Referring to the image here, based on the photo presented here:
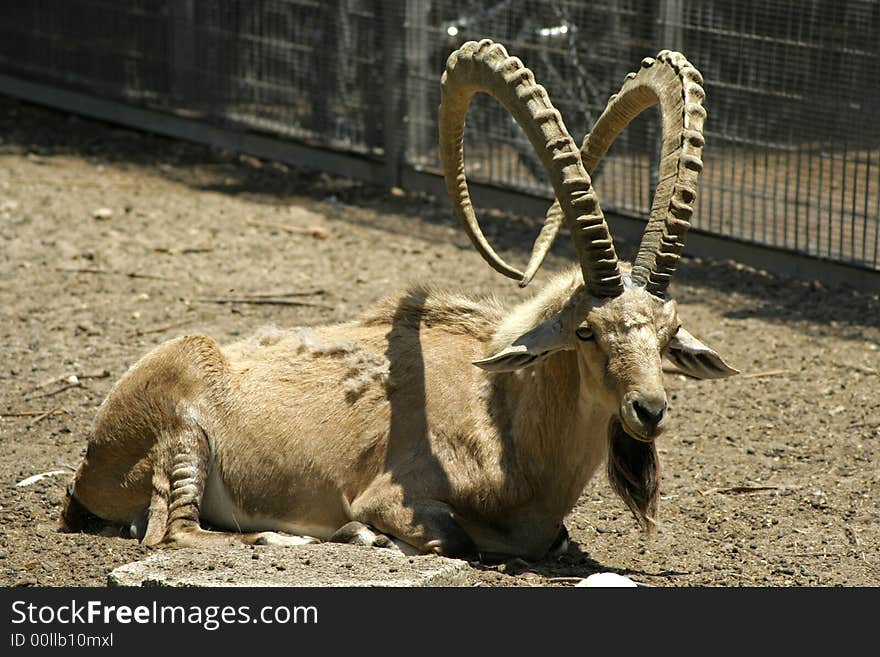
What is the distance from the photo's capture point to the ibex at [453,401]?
16.3 feet

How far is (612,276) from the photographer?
4922 mm

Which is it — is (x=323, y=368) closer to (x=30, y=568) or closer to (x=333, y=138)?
(x=30, y=568)

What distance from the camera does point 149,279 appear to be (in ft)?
30.8

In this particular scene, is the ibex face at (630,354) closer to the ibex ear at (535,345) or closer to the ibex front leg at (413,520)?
the ibex ear at (535,345)

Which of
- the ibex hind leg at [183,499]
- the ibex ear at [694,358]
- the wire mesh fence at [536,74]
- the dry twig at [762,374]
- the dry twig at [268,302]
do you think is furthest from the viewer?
the wire mesh fence at [536,74]

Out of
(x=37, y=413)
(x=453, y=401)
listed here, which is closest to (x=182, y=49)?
(x=37, y=413)

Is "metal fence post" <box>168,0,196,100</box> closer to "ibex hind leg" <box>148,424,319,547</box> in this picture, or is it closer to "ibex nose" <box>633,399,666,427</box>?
"ibex hind leg" <box>148,424,319,547</box>

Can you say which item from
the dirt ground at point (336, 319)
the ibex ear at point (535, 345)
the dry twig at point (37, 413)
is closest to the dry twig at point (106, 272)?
the dirt ground at point (336, 319)

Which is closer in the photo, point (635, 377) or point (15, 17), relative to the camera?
point (635, 377)

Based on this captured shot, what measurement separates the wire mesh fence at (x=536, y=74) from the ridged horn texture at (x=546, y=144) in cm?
419

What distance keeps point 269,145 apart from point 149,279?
3.68 meters

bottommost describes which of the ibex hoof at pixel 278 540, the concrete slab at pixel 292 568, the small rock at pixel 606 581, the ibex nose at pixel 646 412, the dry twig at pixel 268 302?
the ibex hoof at pixel 278 540

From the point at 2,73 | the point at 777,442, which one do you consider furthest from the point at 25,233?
the point at 777,442

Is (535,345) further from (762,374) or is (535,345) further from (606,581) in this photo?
(762,374)
